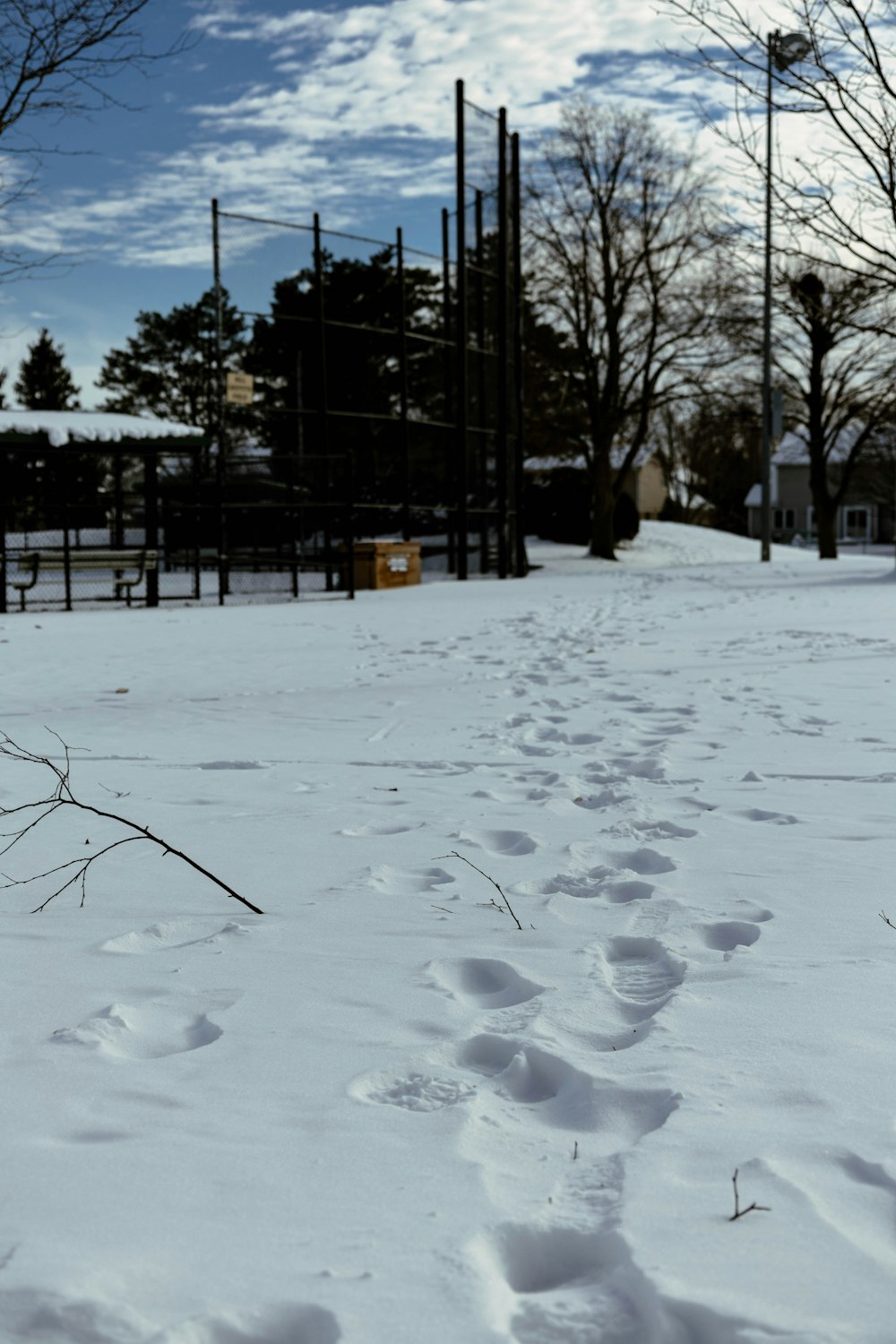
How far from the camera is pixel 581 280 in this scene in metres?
29.8

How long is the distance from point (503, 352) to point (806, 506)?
176 ft

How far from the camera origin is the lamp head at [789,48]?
789cm

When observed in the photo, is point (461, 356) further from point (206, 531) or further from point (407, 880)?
point (407, 880)

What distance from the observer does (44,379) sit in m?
57.1

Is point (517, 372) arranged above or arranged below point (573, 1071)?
above

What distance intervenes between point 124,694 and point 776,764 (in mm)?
4092

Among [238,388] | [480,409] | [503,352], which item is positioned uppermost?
[503,352]

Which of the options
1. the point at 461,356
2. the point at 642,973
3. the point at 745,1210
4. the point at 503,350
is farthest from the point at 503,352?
the point at 745,1210

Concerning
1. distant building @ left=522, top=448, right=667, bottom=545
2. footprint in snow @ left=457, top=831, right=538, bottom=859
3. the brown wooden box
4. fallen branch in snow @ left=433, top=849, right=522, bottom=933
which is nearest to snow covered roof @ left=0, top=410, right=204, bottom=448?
the brown wooden box

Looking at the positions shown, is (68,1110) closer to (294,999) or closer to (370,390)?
(294,999)

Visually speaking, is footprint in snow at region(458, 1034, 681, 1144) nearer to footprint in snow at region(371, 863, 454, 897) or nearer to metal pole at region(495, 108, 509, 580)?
footprint in snow at region(371, 863, 454, 897)

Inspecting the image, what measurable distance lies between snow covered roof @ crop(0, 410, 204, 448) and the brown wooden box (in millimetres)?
3416

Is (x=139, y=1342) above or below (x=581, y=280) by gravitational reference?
below

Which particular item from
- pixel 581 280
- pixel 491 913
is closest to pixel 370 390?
pixel 581 280
